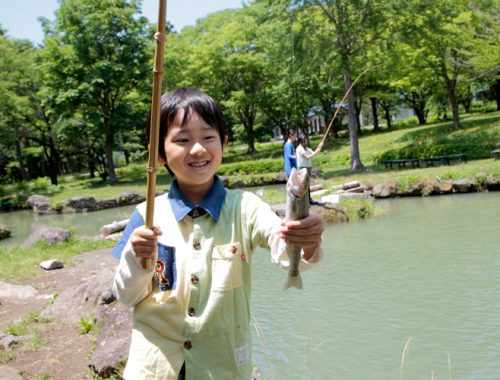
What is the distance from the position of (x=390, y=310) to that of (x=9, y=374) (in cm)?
402

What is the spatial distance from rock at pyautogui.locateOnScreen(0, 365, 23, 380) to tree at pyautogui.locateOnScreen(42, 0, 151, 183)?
23.8 m

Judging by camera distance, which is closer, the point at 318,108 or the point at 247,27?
the point at 247,27

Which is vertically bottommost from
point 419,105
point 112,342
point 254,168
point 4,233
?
point 4,233

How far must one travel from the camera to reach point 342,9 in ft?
66.7

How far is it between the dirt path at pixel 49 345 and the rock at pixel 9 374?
4.4 inches

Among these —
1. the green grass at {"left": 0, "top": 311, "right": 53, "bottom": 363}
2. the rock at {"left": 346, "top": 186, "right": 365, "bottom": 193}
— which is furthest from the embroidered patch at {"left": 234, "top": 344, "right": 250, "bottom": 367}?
the rock at {"left": 346, "top": 186, "right": 365, "bottom": 193}

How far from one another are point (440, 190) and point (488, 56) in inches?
399

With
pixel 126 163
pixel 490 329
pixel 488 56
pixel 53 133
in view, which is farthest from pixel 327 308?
pixel 126 163

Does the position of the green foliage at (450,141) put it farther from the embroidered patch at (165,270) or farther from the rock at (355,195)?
the embroidered patch at (165,270)

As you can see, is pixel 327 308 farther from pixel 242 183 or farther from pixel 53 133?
pixel 53 133

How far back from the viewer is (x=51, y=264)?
28.0 ft

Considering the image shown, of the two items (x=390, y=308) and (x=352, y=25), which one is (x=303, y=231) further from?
(x=352, y=25)

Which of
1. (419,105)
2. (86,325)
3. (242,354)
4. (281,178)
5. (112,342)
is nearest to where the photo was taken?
(242,354)

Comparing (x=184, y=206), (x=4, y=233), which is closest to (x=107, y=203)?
(x=4, y=233)
